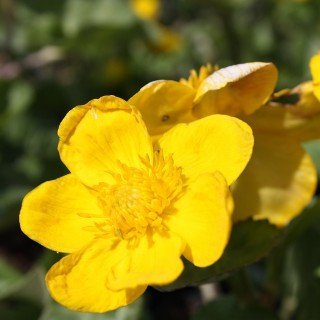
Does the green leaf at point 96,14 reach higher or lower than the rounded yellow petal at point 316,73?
lower

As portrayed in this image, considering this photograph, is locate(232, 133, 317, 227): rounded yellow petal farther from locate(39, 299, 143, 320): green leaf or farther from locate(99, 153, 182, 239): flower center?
locate(39, 299, 143, 320): green leaf

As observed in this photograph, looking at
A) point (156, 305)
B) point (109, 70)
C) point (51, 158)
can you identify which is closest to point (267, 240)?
point (156, 305)

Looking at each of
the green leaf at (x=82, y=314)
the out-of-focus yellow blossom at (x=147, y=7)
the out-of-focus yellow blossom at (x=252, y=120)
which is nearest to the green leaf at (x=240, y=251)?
the out-of-focus yellow blossom at (x=252, y=120)

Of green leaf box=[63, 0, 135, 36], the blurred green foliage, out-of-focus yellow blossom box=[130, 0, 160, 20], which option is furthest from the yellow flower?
out-of-focus yellow blossom box=[130, 0, 160, 20]

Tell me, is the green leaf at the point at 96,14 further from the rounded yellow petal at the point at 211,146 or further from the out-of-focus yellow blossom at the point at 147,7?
the rounded yellow petal at the point at 211,146

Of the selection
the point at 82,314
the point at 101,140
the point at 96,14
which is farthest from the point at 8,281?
the point at 96,14

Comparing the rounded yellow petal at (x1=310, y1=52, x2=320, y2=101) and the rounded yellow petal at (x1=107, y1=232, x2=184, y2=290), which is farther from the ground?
the rounded yellow petal at (x1=310, y1=52, x2=320, y2=101)

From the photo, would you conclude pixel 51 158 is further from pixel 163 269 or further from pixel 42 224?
pixel 163 269

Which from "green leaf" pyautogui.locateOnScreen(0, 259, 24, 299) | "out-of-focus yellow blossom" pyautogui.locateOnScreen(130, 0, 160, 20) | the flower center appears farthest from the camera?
"out-of-focus yellow blossom" pyautogui.locateOnScreen(130, 0, 160, 20)
